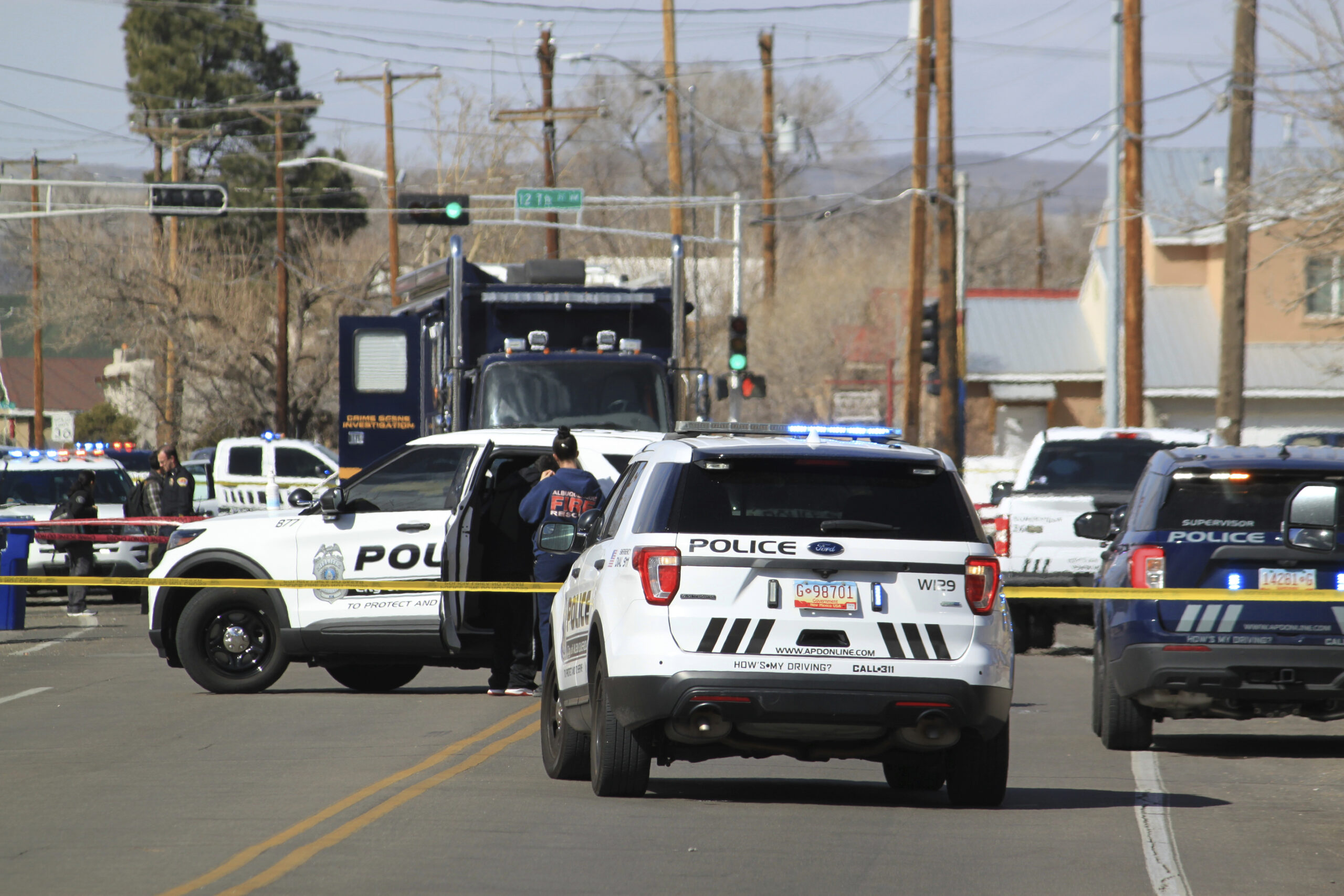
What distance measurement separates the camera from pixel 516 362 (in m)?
19.6

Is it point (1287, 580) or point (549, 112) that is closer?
point (1287, 580)

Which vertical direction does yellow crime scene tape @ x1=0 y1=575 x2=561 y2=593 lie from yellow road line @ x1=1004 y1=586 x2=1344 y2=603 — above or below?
below

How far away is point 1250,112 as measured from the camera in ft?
82.8

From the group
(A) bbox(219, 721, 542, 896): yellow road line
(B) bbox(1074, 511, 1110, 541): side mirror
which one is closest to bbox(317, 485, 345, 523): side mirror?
(A) bbox(219, 721, 542, 896): yellow road line

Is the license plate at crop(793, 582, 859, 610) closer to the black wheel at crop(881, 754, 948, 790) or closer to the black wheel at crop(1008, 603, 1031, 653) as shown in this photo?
the black wheel at crop(881, 754, 948, 790)

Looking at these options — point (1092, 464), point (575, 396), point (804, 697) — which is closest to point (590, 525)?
point (804, 697)

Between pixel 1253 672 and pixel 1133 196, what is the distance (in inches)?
807

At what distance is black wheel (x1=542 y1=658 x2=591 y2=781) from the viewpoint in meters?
9.75

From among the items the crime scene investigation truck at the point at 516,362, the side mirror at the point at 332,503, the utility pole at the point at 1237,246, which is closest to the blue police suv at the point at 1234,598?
the side mirror at the point at 332,503

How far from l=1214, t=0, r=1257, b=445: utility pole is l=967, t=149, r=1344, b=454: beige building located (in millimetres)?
18863

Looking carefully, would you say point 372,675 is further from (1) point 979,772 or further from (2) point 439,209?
(2) point 439,209

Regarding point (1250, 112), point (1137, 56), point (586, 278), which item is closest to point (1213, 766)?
point (586, 278)

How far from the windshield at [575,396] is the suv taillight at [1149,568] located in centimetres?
829

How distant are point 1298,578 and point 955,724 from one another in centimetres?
363
